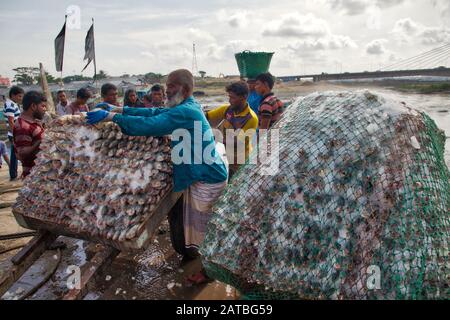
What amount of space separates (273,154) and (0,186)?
6.95 m

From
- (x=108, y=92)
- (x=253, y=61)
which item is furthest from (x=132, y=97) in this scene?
(x=253, y=61)

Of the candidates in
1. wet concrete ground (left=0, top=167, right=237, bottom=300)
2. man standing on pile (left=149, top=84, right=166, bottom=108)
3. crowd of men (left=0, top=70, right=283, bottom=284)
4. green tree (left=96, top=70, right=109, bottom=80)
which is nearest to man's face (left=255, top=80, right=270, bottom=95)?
crowd of men (left=0, top=70, right=283, bottom=284)

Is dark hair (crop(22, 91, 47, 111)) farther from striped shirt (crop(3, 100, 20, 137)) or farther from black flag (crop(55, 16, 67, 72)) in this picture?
black flag (crop(55, 16, 67, 72))

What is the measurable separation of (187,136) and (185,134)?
3 cm

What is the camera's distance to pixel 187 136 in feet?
9.05

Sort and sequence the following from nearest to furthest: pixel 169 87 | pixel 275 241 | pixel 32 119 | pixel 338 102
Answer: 1. pixel 275 241
2. pixel 338 102
3. pixel 169 87
4. pixel 32 119

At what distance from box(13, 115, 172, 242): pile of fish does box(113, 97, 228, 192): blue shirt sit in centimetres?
12

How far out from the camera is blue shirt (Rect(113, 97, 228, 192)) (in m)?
2.56

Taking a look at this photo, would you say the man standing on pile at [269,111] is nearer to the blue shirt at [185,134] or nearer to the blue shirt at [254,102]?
the blue shirt at [254,102]

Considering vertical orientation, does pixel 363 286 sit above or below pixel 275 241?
Result: below
